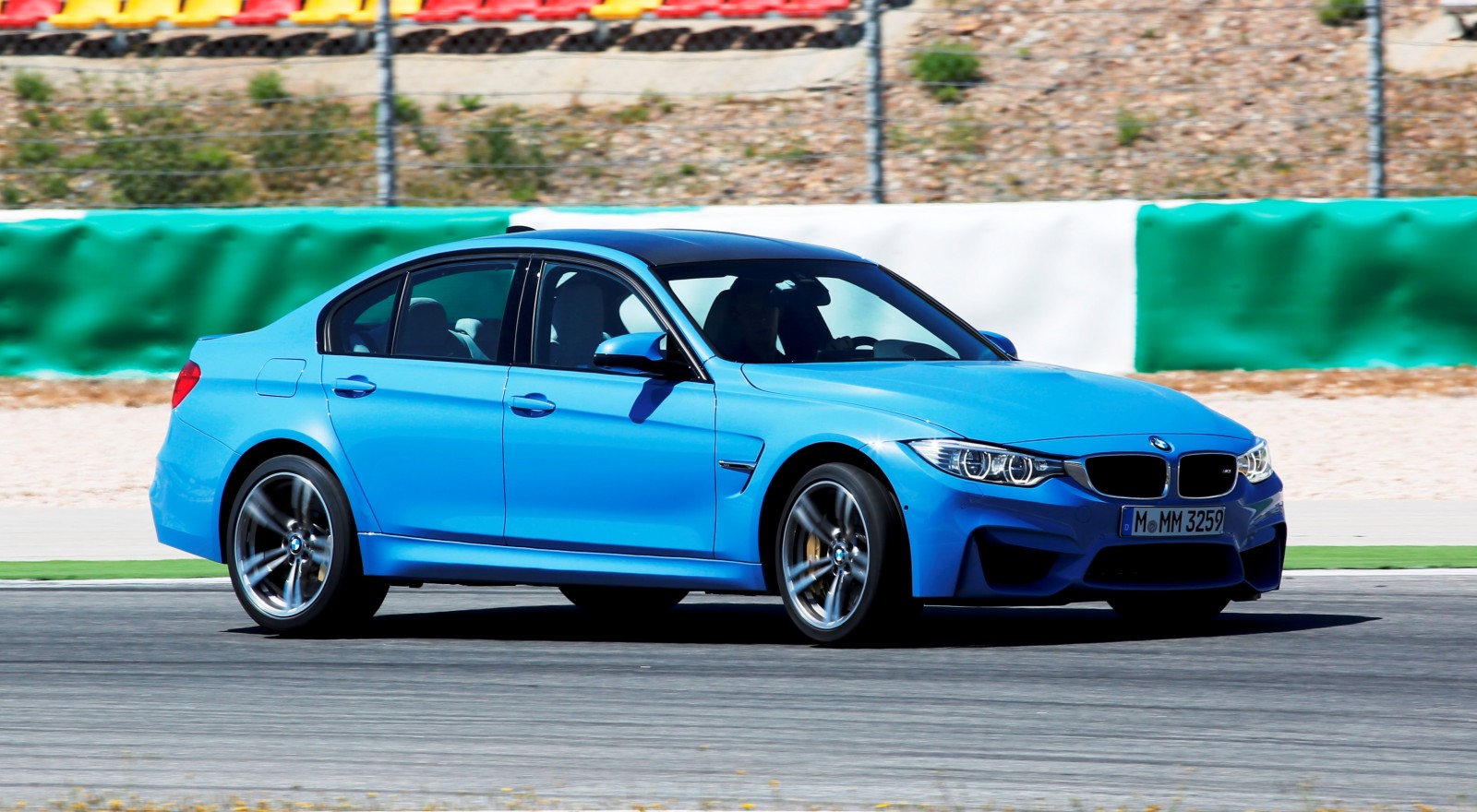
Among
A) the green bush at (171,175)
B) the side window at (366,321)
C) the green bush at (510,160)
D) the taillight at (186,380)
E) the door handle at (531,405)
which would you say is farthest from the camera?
the green bush at (510,160)

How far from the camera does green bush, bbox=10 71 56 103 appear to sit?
2866cm

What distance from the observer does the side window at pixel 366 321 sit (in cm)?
872

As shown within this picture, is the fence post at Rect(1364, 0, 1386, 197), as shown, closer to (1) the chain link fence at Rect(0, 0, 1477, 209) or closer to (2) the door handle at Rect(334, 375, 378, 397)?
(1) the chain link fence at Rect(0, 0, 1477, 209)

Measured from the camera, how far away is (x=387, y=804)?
215 inches

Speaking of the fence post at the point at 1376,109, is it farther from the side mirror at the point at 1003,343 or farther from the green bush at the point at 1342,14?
the green bush at the point at 1342,14

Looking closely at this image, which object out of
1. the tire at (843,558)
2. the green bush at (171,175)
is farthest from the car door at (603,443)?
the green bush at (171,175)

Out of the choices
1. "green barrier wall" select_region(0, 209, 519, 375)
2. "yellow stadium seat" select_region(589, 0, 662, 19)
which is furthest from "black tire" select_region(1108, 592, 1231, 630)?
"yellow stadium seat" select_region(589, 0, 662, 19)

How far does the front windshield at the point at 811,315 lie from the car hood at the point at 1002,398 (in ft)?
0.70

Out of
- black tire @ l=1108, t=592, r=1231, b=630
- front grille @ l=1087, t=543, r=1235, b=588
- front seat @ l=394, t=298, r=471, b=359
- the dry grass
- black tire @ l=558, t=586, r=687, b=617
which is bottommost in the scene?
the dry grass

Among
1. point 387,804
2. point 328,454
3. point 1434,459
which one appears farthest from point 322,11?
point 387,804

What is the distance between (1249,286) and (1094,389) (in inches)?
275

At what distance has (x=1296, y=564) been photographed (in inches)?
405

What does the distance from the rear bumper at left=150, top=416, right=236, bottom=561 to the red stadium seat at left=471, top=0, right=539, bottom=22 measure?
2132cm

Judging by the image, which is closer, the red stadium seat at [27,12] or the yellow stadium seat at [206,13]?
the yellow stadium seat at [206,13]
